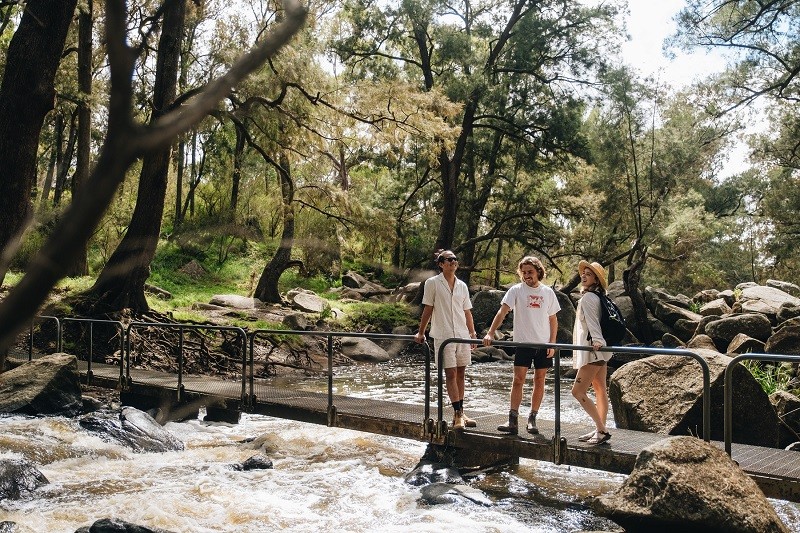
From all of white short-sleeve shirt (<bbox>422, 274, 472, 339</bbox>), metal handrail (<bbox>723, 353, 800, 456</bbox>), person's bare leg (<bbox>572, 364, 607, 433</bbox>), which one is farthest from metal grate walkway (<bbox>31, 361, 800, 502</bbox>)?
white short-sleeve shirt (<bbox>422, 274, 472, 339</bbox>)

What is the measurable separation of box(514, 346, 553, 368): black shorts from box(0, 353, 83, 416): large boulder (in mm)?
8212

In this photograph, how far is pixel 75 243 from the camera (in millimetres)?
1341

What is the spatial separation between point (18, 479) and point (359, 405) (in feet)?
14.3

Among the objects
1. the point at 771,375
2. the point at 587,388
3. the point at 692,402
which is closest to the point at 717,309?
the point at 771,375

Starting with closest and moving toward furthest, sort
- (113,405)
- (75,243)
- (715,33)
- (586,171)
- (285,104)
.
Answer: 1. (75,243)
2. (113,405)
3. (285,104)
4. (715,33)
5. (586,171)

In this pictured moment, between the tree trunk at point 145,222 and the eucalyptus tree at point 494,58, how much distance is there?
466 inches

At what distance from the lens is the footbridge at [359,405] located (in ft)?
24.5

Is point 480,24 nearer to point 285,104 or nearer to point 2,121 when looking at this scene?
point 285,104

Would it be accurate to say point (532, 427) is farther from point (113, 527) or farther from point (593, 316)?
point (113, 527)

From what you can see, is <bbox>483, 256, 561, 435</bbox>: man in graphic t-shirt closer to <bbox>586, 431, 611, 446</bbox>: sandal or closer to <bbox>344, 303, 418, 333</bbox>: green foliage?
<bbox>586, 431, 611, 446</bbox>: sandal

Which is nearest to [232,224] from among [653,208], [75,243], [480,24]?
[480,24]

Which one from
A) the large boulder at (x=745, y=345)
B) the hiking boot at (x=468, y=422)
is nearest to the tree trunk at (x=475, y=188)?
the large boulder at (x=745, y=345)

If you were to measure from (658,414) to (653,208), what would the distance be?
2214 cm

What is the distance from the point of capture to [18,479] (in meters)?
8.85
